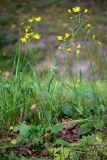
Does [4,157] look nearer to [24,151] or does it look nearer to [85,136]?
[24,151]

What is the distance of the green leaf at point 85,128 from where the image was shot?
322 cm

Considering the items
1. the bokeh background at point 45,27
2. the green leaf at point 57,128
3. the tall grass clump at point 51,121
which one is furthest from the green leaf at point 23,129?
the bokeh background at point 45,27

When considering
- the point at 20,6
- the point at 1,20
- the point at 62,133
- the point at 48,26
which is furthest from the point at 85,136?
the point at 20,6

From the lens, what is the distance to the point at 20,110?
133 inches

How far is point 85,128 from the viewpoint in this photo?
10.6ft

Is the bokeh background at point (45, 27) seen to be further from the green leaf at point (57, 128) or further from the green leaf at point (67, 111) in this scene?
the green leaf at point (57, 128)

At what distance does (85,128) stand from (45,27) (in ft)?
21.4

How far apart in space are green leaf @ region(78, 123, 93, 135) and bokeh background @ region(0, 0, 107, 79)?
383 cm

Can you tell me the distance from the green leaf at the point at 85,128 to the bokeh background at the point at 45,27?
3834 mm

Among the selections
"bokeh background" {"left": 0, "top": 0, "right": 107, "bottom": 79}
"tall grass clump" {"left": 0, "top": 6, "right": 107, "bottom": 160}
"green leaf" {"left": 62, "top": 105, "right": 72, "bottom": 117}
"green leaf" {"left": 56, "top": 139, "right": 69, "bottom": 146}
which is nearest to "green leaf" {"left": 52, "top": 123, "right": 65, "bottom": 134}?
"tall grass clump" {"left": 0, "top": 6, "right": 107, "bottom": 160}

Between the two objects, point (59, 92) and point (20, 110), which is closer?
point (20, 110)

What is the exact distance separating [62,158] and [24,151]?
319mm

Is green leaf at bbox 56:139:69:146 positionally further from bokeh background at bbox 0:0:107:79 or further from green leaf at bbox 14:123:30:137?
bokeh background at bbox 0:0:107:79

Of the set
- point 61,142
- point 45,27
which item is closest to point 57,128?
point 61,142
